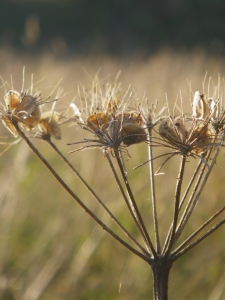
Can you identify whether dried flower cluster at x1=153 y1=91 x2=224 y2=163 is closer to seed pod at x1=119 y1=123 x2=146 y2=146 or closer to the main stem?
seed pod at x1=119 y1=123 x2=146 y2=146

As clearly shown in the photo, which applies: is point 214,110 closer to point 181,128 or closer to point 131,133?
point 181,128

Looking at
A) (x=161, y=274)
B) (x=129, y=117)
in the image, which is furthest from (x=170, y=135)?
(x=161, y=274)

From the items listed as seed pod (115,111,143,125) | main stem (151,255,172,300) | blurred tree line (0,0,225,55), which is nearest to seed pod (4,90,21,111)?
seed pod (115,111,143,125)

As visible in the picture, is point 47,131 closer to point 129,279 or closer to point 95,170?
point 129,279

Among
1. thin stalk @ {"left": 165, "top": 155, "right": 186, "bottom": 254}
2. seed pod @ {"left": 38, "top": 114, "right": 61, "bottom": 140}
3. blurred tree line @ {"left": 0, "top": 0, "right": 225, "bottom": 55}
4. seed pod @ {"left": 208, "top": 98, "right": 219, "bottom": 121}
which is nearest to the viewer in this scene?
thin stalk @ {"left": 165, "top": 155, "right": 186, "bottom": 254}

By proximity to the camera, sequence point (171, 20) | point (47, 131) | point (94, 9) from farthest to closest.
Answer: point (94, 9) → point (171, 20) → point (47, 131)

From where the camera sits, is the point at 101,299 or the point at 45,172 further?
the point at 45,172

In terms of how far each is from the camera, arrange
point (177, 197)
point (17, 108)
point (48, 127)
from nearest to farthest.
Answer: point (177, 197) < point (17, 108) < point (48, 127)

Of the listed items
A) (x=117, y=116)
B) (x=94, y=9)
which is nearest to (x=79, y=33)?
(x=94, y=9)
